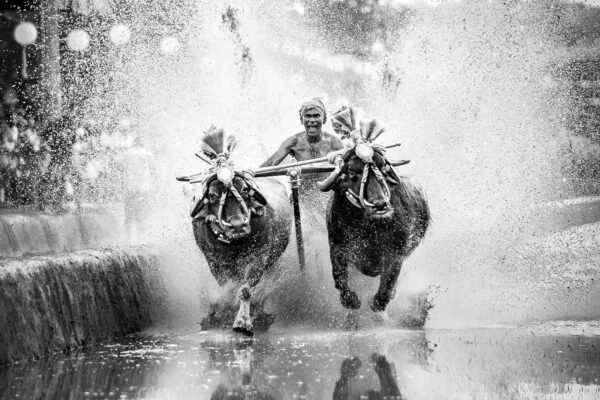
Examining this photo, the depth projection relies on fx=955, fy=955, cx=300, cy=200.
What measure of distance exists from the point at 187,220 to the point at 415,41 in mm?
7652

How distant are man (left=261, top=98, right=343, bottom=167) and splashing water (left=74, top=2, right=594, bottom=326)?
4.47 feet

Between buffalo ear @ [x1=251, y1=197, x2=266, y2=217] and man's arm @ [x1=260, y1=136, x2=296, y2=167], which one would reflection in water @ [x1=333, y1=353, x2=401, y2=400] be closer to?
buffalo ear @ [x1=251, y1=197, x2=266, y2=217]

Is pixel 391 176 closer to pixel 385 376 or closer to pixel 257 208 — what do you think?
pixel 257 208

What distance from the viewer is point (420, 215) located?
1039 centimetres

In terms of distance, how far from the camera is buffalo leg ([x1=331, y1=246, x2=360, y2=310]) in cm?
998

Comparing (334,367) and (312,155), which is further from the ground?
(312,155)

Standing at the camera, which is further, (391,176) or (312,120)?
(312,120)

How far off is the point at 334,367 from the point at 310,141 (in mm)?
5152

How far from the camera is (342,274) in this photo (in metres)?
9.99

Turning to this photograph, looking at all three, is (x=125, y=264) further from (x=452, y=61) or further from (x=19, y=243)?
(x=452, y=61)

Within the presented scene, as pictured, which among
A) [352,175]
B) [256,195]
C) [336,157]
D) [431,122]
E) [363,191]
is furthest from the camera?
[431,122]

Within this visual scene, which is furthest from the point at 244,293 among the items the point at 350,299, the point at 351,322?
the point at 351,322

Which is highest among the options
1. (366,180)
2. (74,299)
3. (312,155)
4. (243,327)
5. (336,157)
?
(312,155)

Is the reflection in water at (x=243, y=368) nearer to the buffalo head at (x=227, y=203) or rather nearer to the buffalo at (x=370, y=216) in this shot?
the buffalo head at (x=227, y=203)
